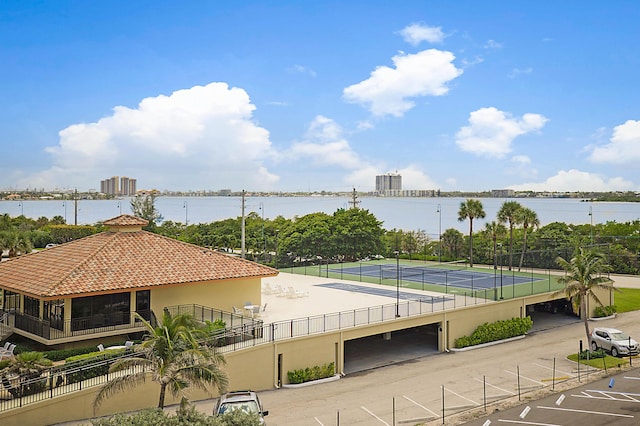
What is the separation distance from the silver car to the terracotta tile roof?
63.5ft

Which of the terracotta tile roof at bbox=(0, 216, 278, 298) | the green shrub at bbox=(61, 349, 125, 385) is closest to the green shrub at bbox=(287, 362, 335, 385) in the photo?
the terracotta tile roof at bbox=(0, 216, 278, 298)

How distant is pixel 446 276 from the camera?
4388cm

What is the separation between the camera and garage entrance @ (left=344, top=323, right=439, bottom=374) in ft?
99.1

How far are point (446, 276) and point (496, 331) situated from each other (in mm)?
9296

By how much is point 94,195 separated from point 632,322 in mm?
164120

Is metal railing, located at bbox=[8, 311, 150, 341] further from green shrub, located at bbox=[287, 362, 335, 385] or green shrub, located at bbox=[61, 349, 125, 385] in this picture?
green shrub, located at bbox=[287, 362, 335, 385]

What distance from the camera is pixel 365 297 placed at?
37.2 m

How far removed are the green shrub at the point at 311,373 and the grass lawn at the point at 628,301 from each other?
27973 mm

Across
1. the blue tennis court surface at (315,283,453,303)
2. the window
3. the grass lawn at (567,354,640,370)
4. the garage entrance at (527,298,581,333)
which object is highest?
the window

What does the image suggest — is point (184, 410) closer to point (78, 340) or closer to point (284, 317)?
point (78, 340)

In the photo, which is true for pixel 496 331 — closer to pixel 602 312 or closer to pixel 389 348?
pixel 389 348

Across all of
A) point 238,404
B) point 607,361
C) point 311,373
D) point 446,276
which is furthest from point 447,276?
point 238,404

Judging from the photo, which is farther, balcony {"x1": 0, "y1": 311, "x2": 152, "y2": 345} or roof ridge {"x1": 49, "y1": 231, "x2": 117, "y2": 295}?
balcony {"x1": 0, "y1": 311, "x2": 152, "y2": 345}

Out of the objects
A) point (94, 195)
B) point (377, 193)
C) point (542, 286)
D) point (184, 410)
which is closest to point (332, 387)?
point (184, 410)
